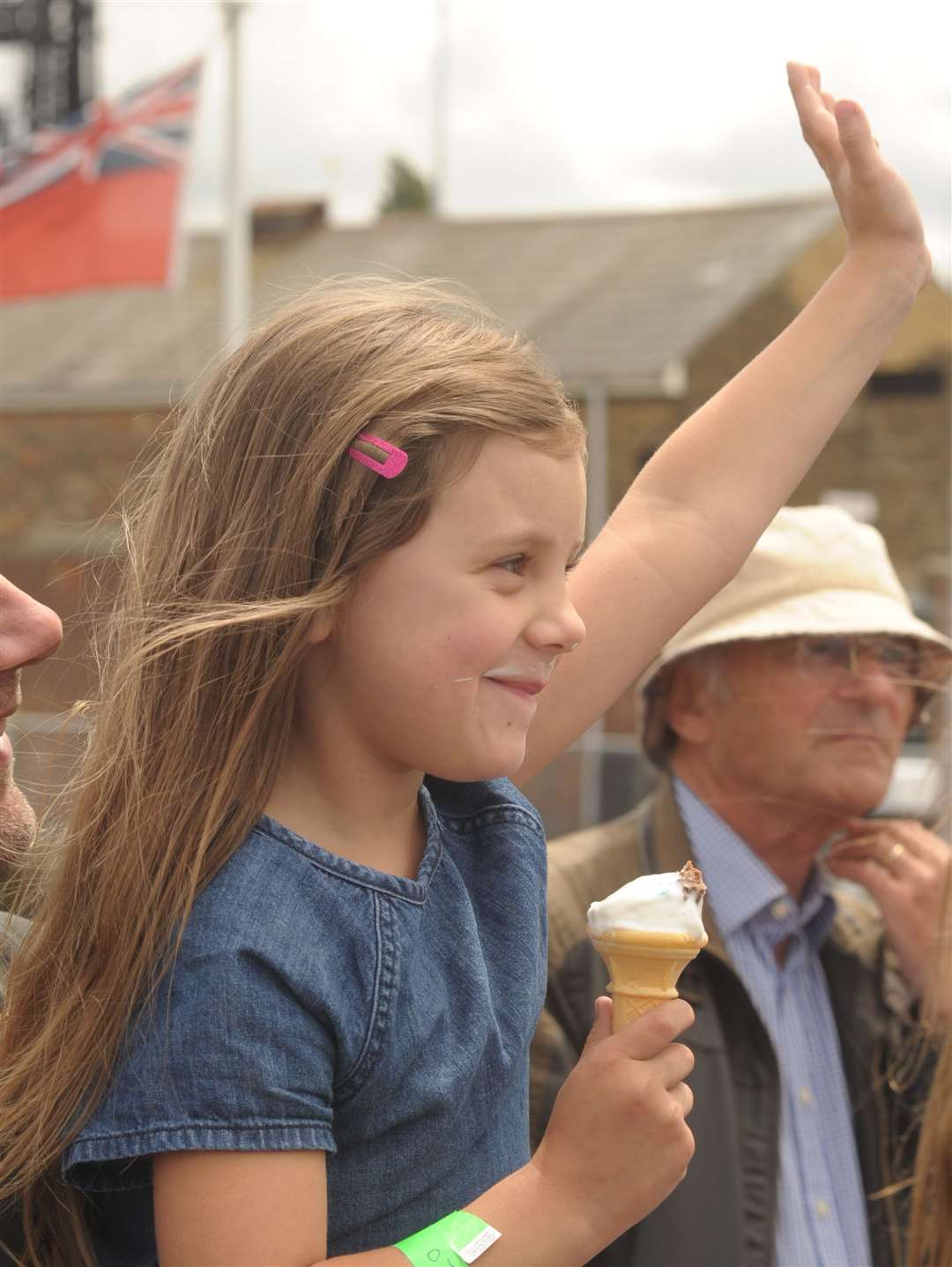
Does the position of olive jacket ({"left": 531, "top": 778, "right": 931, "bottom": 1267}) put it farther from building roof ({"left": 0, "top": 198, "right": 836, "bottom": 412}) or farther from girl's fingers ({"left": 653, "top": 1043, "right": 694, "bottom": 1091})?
building roof ({"left": 0, "top": 198, "right": 836, "bottom": 412})

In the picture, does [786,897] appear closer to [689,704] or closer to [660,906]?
[689,704]

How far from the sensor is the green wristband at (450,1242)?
4.00ft

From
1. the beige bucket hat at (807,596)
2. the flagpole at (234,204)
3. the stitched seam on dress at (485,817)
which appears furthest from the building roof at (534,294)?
the stitched seam on dress at (485,817)

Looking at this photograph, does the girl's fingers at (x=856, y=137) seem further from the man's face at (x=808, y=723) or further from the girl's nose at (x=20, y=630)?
the man's face at (x=808, y=723)

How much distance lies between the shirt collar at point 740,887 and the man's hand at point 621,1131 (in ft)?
4.31

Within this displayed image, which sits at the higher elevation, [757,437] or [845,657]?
[757,437]

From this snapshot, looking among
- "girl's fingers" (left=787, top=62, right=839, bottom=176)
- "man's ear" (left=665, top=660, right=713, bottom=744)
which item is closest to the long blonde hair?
"girl's fingers" (left=787, top=62, right=839, bottom=176)

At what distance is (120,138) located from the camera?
1034 centimetres

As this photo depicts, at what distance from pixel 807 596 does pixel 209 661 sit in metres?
1.69

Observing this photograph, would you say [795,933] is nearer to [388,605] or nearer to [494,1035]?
[494,1035]

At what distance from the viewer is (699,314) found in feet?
55.5

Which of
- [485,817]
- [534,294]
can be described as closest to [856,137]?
[485,817]

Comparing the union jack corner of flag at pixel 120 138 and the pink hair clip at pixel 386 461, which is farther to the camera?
the union jack corner of flag at pixel 120 138

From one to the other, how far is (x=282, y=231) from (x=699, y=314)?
9146 millimetres
